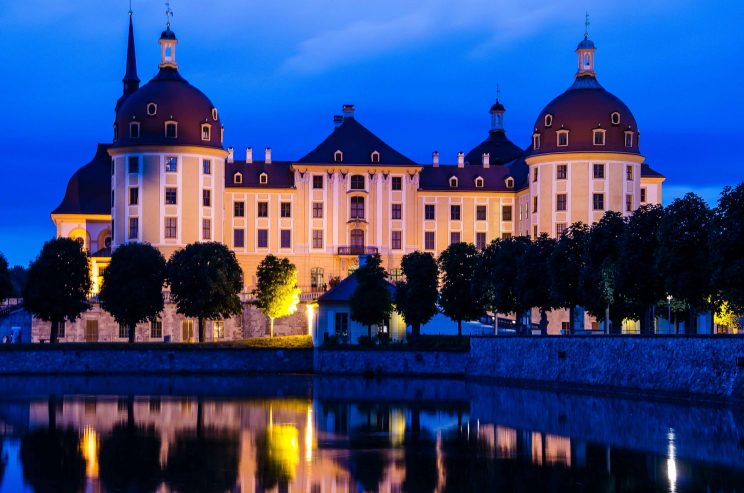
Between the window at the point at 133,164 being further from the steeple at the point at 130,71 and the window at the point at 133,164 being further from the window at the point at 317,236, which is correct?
the steeple at the point at 130,71

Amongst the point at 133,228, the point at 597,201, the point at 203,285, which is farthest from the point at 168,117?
the point at 597,201

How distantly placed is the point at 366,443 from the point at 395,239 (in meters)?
71.6

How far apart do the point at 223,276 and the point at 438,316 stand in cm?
1236

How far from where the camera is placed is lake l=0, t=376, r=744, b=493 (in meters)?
31.3

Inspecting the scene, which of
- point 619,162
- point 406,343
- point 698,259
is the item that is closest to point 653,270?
point 698,259

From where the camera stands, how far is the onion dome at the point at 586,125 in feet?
345

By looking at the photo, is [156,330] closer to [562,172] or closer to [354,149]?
[354,149]

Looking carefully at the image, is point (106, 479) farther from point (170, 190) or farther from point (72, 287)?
point (170, 190)

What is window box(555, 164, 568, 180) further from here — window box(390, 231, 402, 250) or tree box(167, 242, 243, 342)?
tree box(167, 242, 243, 342)

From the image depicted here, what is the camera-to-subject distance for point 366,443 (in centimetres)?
3878

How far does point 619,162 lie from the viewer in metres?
106

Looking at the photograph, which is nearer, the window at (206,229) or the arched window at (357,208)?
the window at (206,229)

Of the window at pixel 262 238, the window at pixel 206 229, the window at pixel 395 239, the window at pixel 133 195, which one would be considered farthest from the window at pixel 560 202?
the window at pixel 133 195

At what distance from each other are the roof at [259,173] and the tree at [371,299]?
94.9 feet
